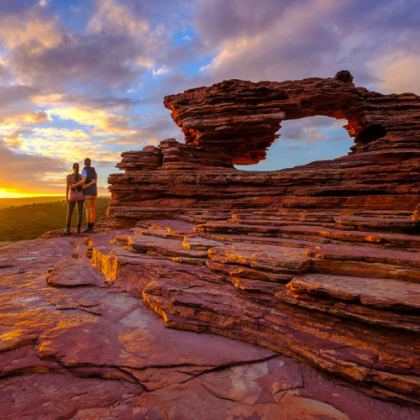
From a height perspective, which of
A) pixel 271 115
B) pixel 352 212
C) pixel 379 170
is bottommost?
pixel 352 212

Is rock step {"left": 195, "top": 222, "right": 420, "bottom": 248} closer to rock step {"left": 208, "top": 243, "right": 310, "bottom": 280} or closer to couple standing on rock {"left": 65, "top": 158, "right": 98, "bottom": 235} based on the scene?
rock step {"left": 208, "top": 243, "right": 310, "bottom": 280}

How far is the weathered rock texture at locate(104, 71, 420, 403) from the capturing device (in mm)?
4355

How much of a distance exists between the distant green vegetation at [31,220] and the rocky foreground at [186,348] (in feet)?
103

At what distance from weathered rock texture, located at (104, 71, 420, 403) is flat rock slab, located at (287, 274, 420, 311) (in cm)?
2

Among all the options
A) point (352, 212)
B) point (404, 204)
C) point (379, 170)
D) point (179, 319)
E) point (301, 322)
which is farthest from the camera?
point (379, 170)

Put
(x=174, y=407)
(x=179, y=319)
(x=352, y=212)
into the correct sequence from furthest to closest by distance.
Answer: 1. (x=352, y=212)
2. (x=179, y=319)
3. (x=174, y=407)

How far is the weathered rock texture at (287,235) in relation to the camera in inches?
171

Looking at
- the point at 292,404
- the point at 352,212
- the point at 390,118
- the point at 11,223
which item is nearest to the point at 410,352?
the point at 292,404

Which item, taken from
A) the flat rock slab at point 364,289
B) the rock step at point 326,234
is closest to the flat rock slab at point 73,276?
the rock step at point 326,234

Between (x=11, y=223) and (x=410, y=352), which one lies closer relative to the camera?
(x=410, y=352)

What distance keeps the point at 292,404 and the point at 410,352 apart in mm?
1969

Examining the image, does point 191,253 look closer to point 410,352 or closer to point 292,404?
point 292,404

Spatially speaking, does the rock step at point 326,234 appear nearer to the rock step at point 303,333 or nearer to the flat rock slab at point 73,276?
the rock step at point 303,333

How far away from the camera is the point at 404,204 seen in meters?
12.7
